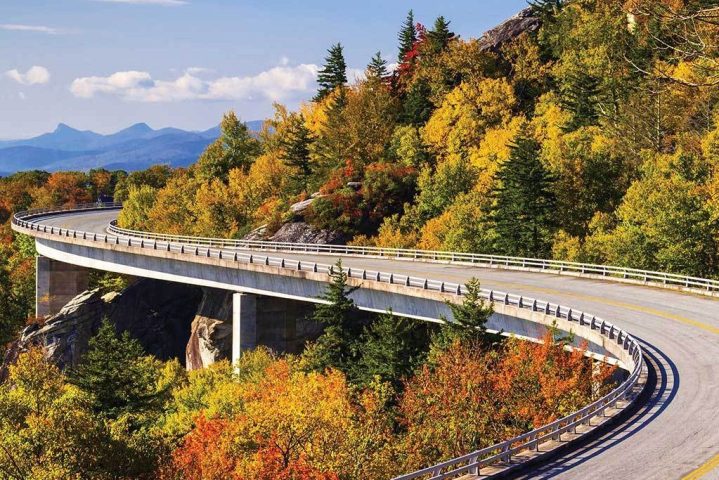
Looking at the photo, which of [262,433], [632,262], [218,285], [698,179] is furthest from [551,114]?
[262,433]

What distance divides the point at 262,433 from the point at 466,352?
10236 mm

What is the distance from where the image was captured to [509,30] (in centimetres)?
11869

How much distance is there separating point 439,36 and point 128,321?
5852 centimetres

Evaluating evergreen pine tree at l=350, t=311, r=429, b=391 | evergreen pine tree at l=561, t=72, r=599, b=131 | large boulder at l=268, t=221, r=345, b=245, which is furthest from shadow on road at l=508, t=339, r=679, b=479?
evergreen pine tree at l=561, t=72, r=599, b=131

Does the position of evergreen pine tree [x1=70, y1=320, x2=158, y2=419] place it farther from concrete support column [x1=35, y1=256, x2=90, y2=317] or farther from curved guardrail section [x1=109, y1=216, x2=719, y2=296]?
concrete support column [x1=35, y1=256, x2=90, y2=317]

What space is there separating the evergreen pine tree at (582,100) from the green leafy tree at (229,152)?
4831 centimetres

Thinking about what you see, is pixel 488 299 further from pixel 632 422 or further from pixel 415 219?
pixel 415 219

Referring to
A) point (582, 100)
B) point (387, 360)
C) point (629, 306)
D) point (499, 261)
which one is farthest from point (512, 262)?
point (582, 100)

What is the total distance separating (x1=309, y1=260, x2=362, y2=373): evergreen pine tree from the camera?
5316 cm

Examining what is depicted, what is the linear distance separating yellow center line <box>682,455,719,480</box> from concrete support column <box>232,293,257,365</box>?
45.9 metres

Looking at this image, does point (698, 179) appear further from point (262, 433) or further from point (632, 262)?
point (262, 433)

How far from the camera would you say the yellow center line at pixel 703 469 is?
2227cm

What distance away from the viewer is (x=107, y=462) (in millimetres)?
31406

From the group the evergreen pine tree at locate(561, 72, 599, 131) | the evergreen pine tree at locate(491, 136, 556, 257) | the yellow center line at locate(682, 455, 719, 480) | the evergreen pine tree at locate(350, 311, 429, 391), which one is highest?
the evergreen pine tree at locate(561, 72, 599, 131)
